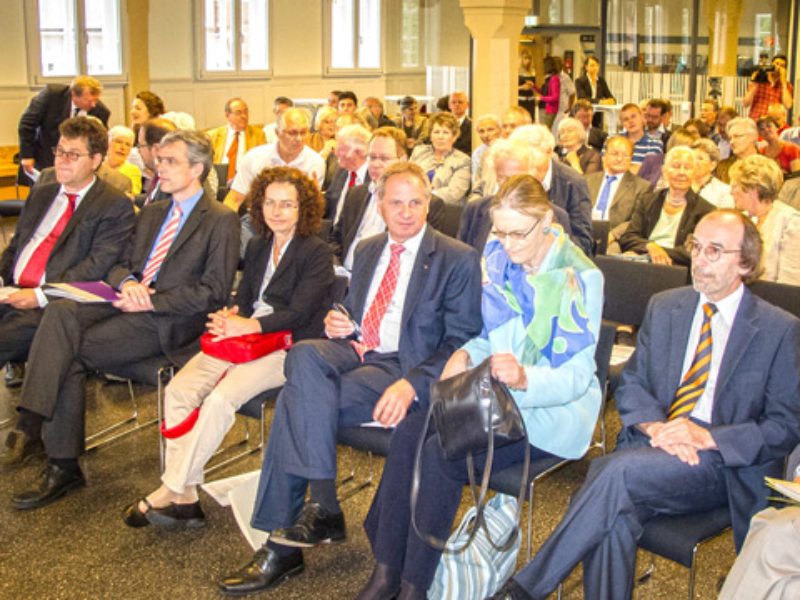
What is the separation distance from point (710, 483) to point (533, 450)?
1.97 feet

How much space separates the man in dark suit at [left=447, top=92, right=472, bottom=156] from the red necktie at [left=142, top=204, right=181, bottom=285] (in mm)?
7478

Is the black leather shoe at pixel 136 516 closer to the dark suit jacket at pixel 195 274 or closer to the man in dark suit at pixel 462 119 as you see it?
the dark suit jacket at pixel 195 274

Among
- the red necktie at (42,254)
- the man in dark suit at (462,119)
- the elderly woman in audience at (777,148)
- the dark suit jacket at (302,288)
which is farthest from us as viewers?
the man in dark suit at (462,119)

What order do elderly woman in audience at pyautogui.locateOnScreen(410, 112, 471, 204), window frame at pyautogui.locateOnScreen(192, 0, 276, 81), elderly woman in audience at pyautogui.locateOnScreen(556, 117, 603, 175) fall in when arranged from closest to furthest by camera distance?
elderly woman in audience at pyautogui.locateOnScreen(410, 112, 471, 204), elderly woman in audience at pyautogui.locateOnScreen(556, 117, 603, 175), window frame at pyautogui.locateOnScreen(192, 0, 276, 81)

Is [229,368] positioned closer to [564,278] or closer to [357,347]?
[357,347]

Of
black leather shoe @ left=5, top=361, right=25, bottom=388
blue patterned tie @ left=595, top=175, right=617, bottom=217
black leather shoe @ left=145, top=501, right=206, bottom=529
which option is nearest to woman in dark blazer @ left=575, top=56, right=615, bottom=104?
blue patterned tie @ left=595, top=175, right=617, bottom=217

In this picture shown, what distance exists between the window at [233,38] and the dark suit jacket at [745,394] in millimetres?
13138

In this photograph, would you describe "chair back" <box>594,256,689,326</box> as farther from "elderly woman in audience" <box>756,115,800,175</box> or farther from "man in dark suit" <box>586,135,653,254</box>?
"elderly woman in audience" <box>756,115,800,175</box>

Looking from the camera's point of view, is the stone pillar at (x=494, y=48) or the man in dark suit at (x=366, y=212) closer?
the man in dark suit at (x=366, y=212)

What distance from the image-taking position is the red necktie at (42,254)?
517 centimetres

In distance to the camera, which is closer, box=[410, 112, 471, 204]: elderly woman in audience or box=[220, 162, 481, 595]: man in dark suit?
box=[220, 162, 481, 595]: man in dark suit

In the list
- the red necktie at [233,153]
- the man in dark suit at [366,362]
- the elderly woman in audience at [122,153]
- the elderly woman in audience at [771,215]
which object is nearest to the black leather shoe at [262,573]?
the man in dark suit at [366,362]

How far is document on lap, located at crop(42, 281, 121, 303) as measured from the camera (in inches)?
187

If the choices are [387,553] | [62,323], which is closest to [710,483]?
[387,553]
